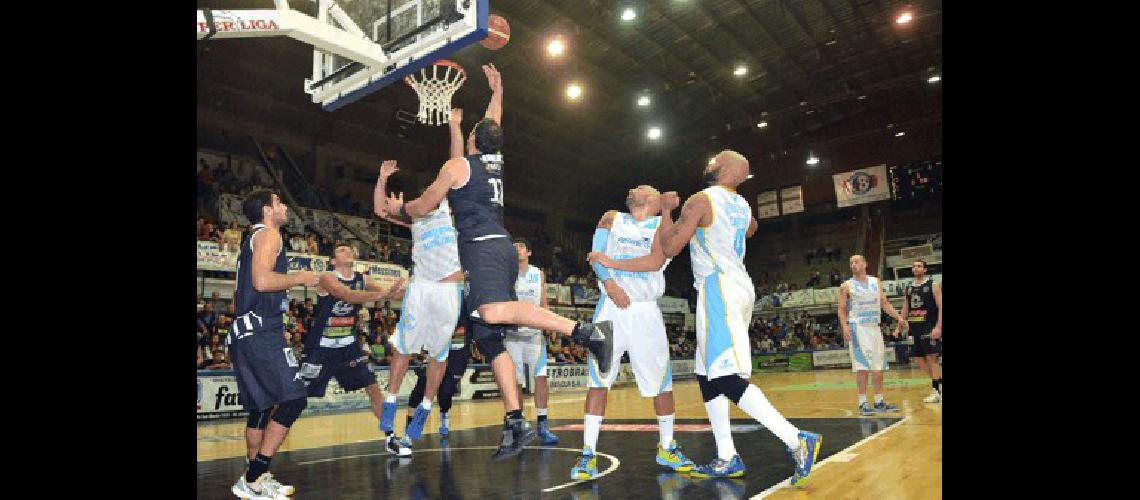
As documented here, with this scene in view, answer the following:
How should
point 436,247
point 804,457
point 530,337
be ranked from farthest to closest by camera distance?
point 530,337 → point 436,247 → point 804,457

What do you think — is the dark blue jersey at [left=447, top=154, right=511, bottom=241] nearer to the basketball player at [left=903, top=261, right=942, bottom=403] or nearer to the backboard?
the backboard

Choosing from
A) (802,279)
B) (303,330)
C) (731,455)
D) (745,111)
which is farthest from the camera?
(802,279)

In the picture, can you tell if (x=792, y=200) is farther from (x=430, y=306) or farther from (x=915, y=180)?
(x=430, y=306)

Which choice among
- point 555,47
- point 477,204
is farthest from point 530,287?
point 555,47

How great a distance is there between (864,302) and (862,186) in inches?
772

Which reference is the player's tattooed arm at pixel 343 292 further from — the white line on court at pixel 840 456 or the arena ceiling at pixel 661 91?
the arena ceiling at pixel 661 91

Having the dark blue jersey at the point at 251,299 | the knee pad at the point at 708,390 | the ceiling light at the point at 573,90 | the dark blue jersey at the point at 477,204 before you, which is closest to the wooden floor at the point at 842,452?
the knee pad at the point at 708,390

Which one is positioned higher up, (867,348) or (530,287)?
(530,287)

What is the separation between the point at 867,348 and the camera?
8.88 m
